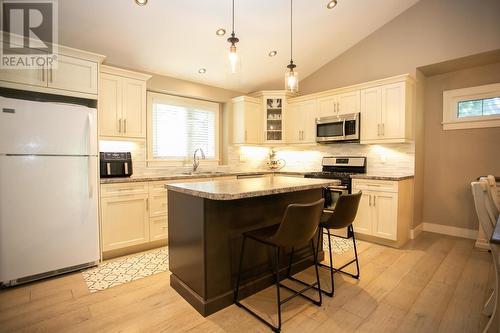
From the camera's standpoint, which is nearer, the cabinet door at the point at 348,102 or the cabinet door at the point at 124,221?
the cabinet door at the point at 124,221

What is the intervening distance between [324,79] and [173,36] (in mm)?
2880

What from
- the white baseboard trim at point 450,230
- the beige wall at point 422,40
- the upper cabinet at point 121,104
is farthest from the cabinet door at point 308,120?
the upper cabinet at point 121,104

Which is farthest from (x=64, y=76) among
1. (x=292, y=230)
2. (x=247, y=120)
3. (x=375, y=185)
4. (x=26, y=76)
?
(x=375, y=185)

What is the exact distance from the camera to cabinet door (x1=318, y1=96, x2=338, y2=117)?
14.4 feet

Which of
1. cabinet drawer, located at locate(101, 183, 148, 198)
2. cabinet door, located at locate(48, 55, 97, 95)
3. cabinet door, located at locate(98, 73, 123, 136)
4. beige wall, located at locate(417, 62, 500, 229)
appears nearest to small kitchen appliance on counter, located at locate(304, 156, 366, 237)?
beige wall, located at locate(417, 62, 500, 229)

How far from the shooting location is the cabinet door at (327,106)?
440cm

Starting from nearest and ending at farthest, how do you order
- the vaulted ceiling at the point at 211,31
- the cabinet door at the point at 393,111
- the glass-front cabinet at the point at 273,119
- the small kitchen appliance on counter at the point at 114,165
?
the vaulted ceiling at the point at 211,31 → the small kitchen appliance on counter at the point at 114,165 → the cabinet door at the point at 393,111 → the glass-front cabinet at the point at 273,119

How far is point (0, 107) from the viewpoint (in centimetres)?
229

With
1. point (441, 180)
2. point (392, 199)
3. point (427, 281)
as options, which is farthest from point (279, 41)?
point (427, 281)

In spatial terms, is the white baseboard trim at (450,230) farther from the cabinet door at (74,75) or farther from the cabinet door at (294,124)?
the cabinet door at (74,75)

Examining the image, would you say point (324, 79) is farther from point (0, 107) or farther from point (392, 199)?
point (0, 107)

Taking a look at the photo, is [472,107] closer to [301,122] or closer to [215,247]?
[301,122]

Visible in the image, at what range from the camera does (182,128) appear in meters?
4.56

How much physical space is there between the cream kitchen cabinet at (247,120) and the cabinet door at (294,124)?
52 cm
